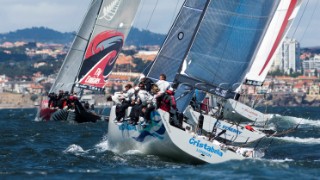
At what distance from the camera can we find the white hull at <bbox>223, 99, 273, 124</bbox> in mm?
30922

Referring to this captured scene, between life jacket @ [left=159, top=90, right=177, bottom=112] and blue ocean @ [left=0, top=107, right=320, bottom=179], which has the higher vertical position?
life jacket @ [left=159, top=90, right=177, bottom=112]

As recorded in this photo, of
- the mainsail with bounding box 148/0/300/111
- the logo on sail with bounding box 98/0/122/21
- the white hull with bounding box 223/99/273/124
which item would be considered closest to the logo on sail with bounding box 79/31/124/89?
the logo on sail with bounding box 98/0/122/21

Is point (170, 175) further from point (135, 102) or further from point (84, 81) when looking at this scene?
point (84, 81)

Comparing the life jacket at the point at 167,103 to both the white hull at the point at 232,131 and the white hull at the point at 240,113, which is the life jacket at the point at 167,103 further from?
the white hull at the point at 240,113

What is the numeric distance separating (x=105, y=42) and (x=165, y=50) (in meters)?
14.5

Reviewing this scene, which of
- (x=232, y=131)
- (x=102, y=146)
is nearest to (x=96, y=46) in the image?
(x=232, y=131)

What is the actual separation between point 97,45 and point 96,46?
62 mm

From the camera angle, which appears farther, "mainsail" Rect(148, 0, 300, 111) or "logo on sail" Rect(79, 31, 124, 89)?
"logo on sail" Rect(79, 31, 124, 89)

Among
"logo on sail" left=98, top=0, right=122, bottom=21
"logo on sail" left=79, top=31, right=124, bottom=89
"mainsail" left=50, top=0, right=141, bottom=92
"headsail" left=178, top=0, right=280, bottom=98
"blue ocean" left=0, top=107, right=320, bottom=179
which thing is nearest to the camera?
"blue ocean" left=0, top=107, right=320, bottom=179

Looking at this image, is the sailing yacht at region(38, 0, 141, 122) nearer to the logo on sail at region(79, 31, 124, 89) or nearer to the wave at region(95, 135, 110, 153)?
the logo on sail at region(79, 31, 124, 89)

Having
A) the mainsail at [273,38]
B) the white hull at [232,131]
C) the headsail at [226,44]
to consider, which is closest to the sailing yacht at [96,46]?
the mainsail at [273,38]

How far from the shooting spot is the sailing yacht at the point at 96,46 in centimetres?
3694

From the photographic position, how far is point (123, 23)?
124ft

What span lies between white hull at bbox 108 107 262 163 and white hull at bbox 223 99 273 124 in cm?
1273
